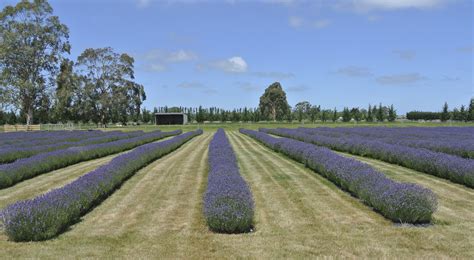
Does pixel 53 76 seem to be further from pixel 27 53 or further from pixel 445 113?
pixel 445 113

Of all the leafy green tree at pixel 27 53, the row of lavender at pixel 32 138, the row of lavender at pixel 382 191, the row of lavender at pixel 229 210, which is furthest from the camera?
the leafy green tree at pixel 27 53

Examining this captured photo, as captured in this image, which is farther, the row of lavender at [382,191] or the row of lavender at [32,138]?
the row of lavender at [32,138]

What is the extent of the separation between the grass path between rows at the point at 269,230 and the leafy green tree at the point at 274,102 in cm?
10558

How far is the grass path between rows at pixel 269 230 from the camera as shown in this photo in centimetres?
652

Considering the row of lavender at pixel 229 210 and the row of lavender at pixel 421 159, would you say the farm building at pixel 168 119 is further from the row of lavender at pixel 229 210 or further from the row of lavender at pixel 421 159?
the row of lavender at pixel 229 210

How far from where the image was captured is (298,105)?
6255 inches

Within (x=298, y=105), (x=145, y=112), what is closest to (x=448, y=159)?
(x=145, y=112)

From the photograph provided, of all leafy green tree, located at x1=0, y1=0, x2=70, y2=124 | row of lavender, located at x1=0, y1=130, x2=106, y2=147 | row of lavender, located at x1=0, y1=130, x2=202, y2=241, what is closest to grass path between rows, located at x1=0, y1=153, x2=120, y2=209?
row of lavender, located at x1=0, y1=130, x2=202, y2=241

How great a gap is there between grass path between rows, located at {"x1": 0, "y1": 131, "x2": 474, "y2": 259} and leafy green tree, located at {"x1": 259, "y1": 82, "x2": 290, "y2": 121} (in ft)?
346

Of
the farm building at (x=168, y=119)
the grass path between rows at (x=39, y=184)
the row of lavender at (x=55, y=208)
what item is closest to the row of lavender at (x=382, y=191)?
the row of lavender at (x=55, y=208)

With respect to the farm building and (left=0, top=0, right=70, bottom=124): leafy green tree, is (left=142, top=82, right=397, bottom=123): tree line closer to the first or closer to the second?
the farm building

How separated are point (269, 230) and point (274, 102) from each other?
11114 centimetres

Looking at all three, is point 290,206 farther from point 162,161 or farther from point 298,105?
point 298,105

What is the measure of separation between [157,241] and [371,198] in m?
4.77
